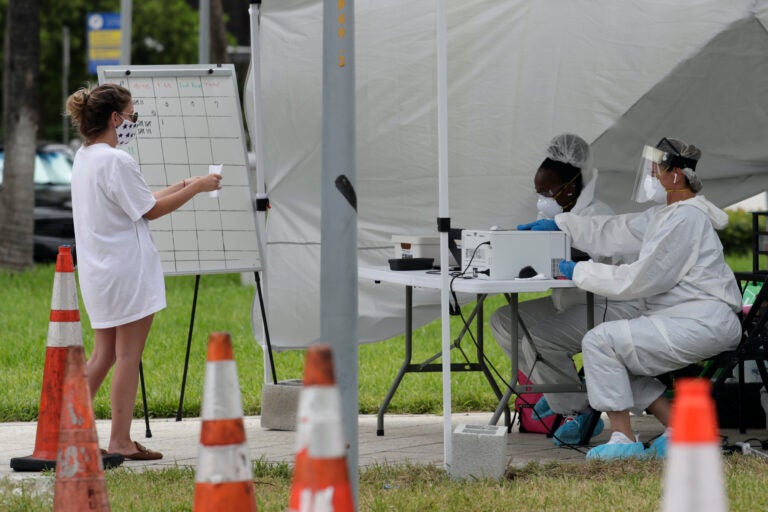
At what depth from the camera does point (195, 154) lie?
7.04 meters

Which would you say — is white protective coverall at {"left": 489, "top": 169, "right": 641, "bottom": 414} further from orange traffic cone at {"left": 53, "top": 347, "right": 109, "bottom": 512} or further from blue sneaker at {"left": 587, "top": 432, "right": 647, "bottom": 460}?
orange traffic cone at {"left": 53, "top": 347, "right": 109, "bottom": 512}

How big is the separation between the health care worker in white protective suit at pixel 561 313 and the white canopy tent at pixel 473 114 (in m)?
0.59

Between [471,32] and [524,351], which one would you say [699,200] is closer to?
[524,351]

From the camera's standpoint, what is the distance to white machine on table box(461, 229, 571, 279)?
6168 millimetres

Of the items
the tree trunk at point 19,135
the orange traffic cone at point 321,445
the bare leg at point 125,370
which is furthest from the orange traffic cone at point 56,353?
the tree trunk at point 19,135

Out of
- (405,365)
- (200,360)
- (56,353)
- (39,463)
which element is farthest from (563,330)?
(200,360)

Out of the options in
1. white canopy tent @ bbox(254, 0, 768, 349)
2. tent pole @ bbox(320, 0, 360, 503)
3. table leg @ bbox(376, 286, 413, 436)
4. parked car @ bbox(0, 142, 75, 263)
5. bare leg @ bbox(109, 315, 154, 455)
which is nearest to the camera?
tent pole @ bbox(320, 0, 360, 503)

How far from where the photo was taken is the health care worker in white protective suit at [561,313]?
22.3 ft

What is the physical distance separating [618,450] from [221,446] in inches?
105

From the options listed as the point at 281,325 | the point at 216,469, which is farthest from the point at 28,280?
the point at 216,469

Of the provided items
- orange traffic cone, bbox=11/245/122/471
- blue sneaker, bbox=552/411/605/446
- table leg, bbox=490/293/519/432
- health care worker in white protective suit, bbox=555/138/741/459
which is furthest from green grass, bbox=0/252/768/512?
blue sneaker, bbox=552/411/605/446

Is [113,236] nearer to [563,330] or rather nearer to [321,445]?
[563,330]

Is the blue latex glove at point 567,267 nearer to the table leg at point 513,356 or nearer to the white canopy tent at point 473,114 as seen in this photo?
the table leg at point 513,356

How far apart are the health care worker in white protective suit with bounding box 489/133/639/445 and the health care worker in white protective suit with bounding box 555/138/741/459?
61cm
